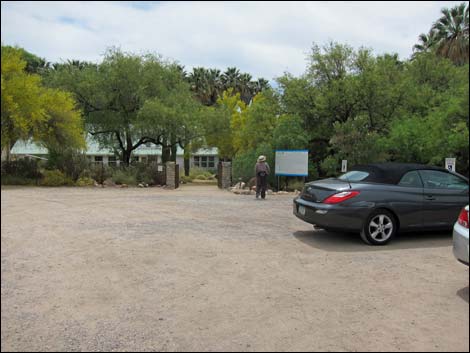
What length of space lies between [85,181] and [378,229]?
15.8 metres

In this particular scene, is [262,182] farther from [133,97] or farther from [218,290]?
[133,97]

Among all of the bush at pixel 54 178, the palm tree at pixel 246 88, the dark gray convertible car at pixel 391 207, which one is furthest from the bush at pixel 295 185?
the palm tree at pixel 246 88

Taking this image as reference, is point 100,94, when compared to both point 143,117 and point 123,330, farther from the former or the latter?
point 123,330

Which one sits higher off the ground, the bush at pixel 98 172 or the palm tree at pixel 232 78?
the palm tree at pixel 232 78

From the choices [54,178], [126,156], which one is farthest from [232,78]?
[54,178]

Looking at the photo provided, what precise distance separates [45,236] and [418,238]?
6116 millimetres

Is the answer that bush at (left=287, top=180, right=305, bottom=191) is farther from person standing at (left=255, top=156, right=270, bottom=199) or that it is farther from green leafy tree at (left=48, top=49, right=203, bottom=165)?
green leafy tree at (left=48, top=49, right=203, bottom=165)

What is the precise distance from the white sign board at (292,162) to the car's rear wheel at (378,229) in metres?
10.8

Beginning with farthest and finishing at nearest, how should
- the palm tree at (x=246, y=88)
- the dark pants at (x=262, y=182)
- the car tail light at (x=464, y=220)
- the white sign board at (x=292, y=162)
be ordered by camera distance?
the palm tree at (x=246, y=88)
the white sign board at (x=292, y=162)
the dark pants at (x=262, y=182)
the car tail light at (x=464, y=220)

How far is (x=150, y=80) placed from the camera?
25.2 metres

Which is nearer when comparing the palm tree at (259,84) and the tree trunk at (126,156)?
the tree trunk at (126,156)

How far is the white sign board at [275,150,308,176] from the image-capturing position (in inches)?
705

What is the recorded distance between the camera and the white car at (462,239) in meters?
3.99

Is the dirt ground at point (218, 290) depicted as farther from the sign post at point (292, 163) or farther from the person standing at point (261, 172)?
the sign post at point (292, 163)
